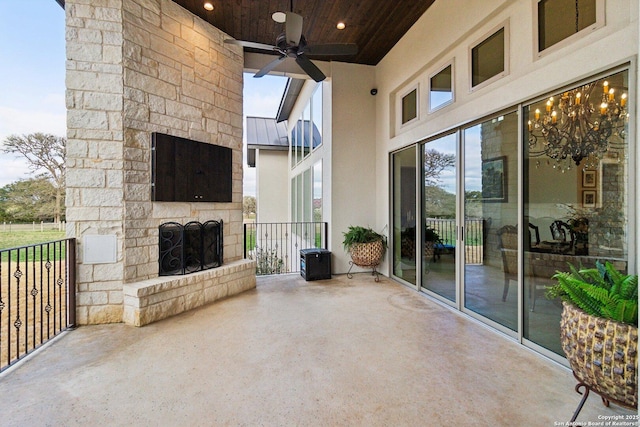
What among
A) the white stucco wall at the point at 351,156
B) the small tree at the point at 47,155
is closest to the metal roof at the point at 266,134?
the white stucco wall at the point at 351,156

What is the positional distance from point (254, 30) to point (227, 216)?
117 inches

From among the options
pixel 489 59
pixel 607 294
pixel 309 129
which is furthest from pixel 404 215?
pixel 309 129

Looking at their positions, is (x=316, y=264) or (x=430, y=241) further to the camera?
(x=316, y=264)

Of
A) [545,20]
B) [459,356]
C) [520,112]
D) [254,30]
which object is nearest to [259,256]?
[254,30]

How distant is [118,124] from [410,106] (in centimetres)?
416

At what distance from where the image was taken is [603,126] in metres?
2.28

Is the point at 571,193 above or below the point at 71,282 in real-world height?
above

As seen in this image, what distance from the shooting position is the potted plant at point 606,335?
1.63 m

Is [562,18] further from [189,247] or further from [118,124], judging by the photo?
[189,247]

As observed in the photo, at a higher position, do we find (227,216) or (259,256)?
(227,216)

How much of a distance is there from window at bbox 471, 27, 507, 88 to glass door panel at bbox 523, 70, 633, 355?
666 millimetres

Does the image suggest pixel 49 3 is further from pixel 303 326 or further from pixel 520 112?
pixel 520 112

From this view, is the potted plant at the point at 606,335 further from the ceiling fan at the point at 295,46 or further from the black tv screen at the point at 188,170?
the black tv screen at the point at 188,170

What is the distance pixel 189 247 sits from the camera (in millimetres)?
4113
